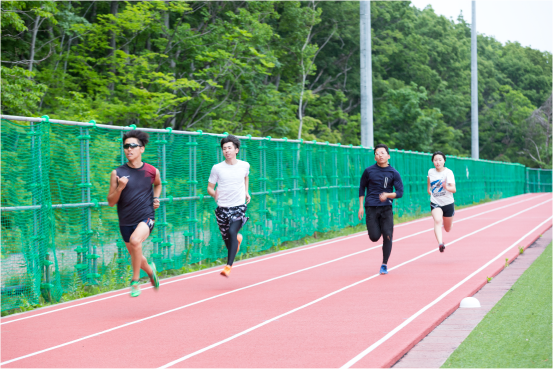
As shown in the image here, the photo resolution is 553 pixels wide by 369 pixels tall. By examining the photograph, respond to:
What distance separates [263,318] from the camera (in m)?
7.57

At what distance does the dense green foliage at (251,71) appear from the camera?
23.4 meters

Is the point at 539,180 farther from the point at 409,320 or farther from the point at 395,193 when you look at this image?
the point at 409,320

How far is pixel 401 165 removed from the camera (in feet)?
83.7

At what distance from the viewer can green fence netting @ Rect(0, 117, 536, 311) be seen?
28.5 ft

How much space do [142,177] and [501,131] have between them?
239 ft

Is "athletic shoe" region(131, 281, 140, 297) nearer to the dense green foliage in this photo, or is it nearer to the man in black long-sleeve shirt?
the man in black long-sleeve shirt

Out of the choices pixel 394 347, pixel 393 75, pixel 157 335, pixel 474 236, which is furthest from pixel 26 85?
pixel 393 75

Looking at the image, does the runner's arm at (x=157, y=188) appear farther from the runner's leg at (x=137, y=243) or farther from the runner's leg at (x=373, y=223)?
the runner's leg at (x=373, y=223)

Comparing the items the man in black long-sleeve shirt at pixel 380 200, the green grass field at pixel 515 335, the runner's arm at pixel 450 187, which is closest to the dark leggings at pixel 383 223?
the man in black long-sleeve shirt at pixel 380 200

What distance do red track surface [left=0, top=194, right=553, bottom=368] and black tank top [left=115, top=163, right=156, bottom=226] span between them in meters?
1.10

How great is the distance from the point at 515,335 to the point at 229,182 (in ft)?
15.6

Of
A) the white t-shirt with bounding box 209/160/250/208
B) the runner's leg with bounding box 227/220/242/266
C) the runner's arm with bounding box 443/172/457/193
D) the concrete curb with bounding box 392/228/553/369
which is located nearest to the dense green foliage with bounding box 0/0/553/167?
the white t-shirt with bounding box 209/160/250/208

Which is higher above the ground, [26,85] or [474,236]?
[26,85]

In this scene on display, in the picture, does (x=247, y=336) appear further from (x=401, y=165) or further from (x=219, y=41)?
(x=219, y=41)
